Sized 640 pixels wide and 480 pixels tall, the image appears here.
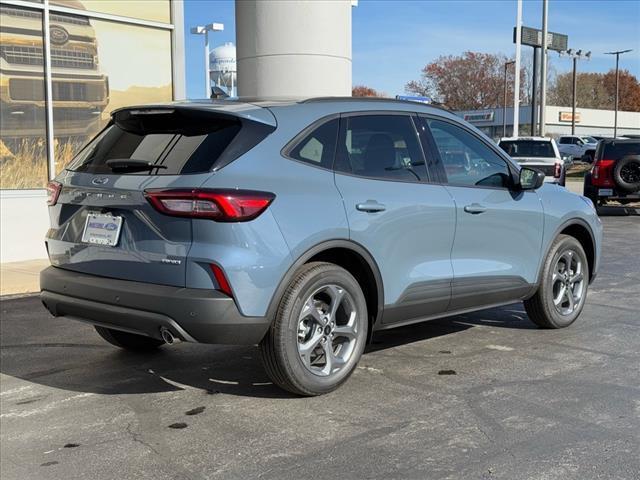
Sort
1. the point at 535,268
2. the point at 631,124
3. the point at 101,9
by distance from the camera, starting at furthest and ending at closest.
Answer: the point at 631,124, the point at 101,9, the point at 535,268

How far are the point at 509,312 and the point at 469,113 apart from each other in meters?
76.1

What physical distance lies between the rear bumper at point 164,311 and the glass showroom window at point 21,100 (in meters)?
7.50

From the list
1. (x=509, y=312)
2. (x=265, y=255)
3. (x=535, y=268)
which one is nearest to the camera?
(x=265, y=255)

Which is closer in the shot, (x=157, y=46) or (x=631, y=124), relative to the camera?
(x=157, y=46)

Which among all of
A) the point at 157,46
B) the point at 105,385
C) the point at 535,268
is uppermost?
the point at 157,46

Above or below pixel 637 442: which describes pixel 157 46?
above

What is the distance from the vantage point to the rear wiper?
427 centimetres

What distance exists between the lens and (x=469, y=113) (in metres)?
80.5

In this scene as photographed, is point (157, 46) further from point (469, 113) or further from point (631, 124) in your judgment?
point (631, 124)

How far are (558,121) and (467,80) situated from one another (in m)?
12.7

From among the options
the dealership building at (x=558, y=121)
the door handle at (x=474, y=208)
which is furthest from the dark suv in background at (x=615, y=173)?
the dealership building at (x=558, y=121)

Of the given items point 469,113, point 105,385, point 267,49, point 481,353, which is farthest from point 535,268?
point 469,113

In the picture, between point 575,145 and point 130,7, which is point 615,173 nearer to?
point 130,7

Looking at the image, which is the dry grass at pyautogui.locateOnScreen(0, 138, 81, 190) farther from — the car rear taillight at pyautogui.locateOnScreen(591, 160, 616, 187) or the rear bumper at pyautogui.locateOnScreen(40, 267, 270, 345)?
the car rear taillight at pyautogui.locateOnScreen(591, 160, 616, 187)
